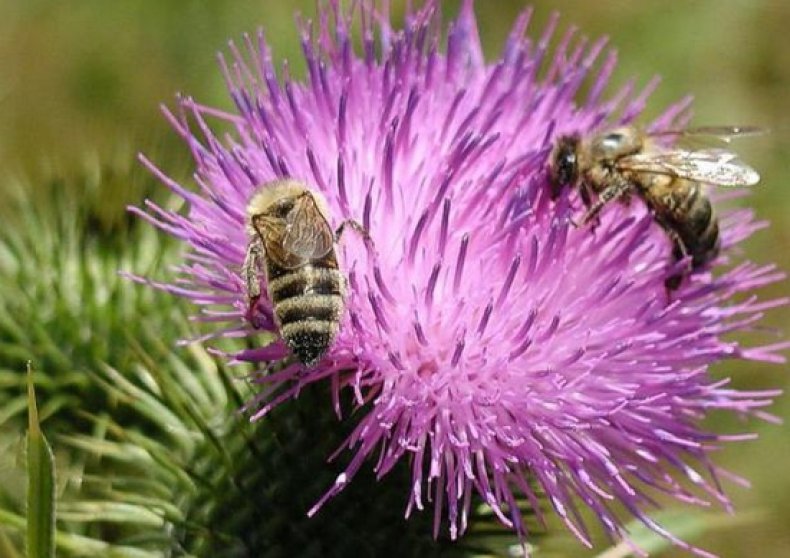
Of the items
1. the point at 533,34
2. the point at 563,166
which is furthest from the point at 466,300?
the point at 533,34

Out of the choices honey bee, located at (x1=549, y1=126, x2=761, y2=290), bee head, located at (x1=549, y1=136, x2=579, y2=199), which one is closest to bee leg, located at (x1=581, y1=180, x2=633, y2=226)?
honey bee, located at (x1=549, y1=126, x2=761, y2=290)

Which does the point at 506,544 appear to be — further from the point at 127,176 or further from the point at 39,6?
the point at 39,6

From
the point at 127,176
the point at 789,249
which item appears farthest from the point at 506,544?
the point at 789,249

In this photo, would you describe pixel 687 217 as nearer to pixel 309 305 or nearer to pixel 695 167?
pixel 695 167

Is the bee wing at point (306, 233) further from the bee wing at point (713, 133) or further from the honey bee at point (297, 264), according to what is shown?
the bee wing at point (713, 133)

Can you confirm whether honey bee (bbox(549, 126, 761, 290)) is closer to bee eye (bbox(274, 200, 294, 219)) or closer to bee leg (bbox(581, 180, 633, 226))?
bee leg (bbox(581, 180, 633, 226))

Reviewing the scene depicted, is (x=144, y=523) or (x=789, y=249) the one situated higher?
(x=789, y=249)

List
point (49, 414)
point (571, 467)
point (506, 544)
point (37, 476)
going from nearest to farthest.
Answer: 1. point (37, 476)
2. point (571, 467)
3. point (506, 544)
4. point (49, 414)
